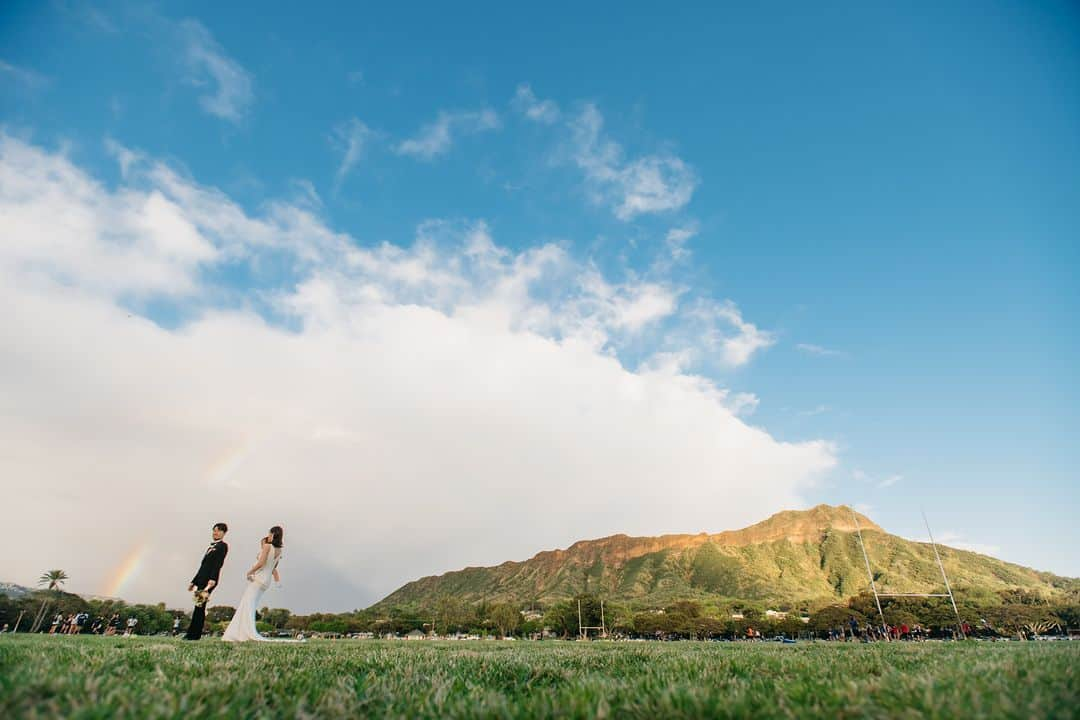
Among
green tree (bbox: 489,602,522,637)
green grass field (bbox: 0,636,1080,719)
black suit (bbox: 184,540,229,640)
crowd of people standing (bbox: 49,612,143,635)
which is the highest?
black suit (bbox: 184,540,229,640)

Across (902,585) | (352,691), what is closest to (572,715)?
(352,691)

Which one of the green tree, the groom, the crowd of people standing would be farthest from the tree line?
the groom

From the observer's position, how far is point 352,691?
4.03m

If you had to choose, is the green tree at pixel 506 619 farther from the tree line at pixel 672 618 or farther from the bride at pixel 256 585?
the bride at pixel 256 585

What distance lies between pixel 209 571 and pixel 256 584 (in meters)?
1.46

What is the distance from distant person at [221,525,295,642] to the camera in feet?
46.7

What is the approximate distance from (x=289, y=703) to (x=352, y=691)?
0.61 meters

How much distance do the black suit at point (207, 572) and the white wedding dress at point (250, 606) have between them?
793mm

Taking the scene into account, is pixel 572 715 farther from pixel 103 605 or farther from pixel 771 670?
pixel 103 605

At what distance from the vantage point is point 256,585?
48.1 feet

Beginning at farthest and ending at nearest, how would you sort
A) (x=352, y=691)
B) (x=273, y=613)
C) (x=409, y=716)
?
(x=273, y=613), (x=352, y=691), (x=409, y=716)

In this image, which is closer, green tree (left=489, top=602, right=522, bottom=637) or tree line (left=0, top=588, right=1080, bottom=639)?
tree line (left=0, top=588, right=1080, bottom=639)

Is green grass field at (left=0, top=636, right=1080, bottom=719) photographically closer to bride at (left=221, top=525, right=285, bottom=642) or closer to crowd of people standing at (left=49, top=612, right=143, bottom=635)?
bride at (left=221, top=525, right=285, bottom=642)

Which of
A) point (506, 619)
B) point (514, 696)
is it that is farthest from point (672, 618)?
point (514, 696)
